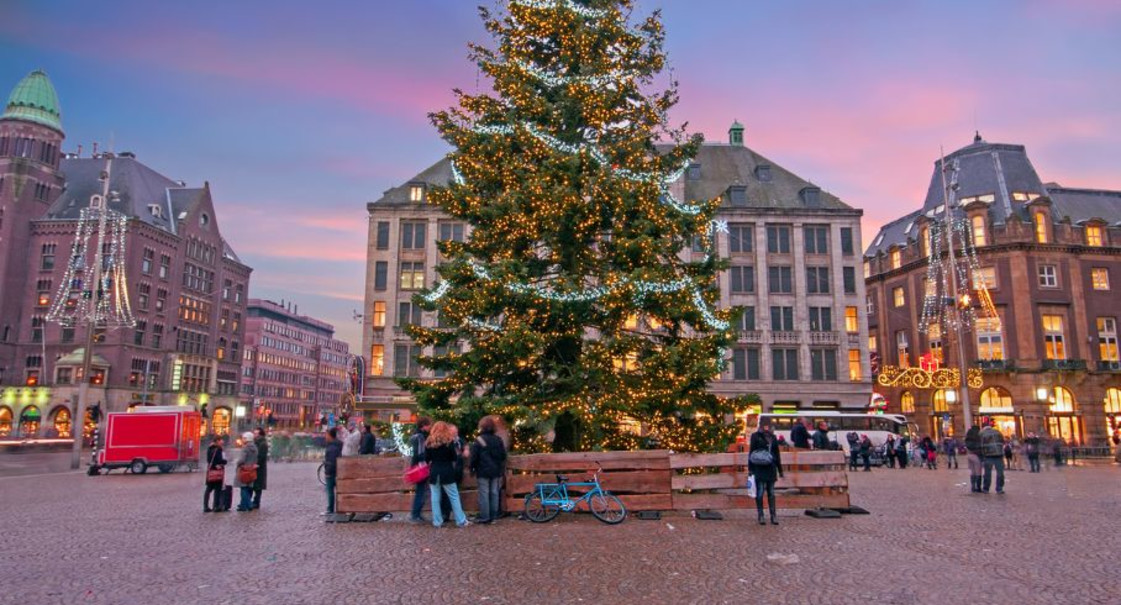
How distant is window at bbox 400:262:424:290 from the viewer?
53562 millimetres

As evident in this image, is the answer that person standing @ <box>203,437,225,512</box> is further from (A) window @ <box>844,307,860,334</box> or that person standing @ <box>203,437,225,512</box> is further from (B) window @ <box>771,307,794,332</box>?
(A) window @ <box>844,307,860,334</box>

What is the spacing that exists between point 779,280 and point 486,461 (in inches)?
1756

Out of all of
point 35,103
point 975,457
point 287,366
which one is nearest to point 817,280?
point 975,457

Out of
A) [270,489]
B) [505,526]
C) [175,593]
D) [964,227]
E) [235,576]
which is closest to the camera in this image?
[175,593]

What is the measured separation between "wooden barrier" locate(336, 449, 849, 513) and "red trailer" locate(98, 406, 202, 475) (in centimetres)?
2147

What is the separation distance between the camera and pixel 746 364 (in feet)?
172

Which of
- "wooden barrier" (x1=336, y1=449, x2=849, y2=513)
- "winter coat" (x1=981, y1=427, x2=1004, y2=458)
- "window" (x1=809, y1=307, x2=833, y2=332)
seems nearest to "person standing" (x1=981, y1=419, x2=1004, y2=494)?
"winter coat" (x1=981, y1=427, x2=1004, y2=458)

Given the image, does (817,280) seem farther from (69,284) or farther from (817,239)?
(69,284)

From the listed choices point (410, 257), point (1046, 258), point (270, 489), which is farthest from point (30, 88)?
point (1046, 258)

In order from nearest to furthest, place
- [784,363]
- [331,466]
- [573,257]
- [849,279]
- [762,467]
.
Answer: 1. [762,467]
2. [331,466]
3. [573,257]
4. [784,363]
5. [849,279]

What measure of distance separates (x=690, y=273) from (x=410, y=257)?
39007 mm

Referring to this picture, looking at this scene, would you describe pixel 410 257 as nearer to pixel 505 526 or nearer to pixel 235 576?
pixel 505 526

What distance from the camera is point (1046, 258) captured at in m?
54.1

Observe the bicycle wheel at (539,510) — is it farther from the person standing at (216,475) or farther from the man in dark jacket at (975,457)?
the man in dark jacket at (975,457)
